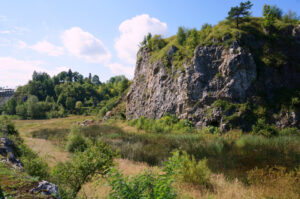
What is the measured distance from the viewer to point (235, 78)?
26.6 metres

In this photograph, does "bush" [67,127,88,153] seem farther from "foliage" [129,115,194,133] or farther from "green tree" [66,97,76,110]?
"green tree" [66,97,76,110]

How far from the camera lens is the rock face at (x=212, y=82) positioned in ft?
86.8

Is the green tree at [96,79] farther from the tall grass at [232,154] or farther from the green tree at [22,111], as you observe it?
the tall grass at [232,154]

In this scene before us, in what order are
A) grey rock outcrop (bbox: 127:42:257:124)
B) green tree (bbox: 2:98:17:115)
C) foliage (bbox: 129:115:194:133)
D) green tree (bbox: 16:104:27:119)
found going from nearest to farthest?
grey rock outcrop (bbox: 127:42:257:124), foliage (bbox: 129:115:194:133), green tree (bbox: 16:104:27:119), green tree (bbox: 2:98:17:115)

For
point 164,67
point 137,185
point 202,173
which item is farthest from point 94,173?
point 164,67

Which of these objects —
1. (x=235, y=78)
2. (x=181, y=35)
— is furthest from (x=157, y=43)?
(x=235, y=78)

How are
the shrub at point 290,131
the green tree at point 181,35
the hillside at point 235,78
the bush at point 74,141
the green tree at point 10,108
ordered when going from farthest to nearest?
1. the green tree at point 10,108
2. the green tree at point 181,35
3. the hillside at point 235,78
4. the shrub at point 290,131
5. the bush at point 74,141

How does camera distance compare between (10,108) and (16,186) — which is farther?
(10,108)

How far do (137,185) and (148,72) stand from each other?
40059 mm

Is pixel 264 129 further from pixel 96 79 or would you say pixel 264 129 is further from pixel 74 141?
pixel 96 79

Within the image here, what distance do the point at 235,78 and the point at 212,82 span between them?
11.7ft

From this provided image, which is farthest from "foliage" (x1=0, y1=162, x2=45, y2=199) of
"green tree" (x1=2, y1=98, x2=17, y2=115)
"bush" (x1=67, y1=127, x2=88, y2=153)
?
"green tree" (x1=2, y1=98, x2=17, y2=115)

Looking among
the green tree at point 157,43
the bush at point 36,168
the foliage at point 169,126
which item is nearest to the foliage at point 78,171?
the bush at point 36,168

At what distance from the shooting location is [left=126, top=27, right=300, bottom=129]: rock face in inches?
1042
